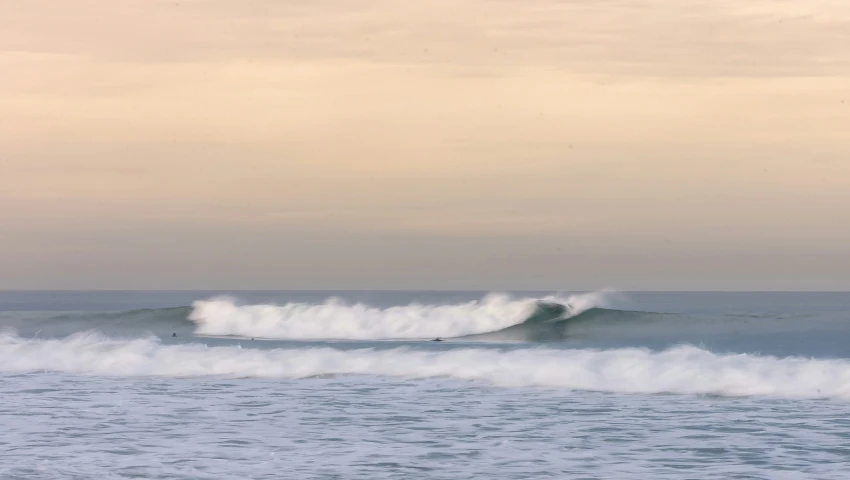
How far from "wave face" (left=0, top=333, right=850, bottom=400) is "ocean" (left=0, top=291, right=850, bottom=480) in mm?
60

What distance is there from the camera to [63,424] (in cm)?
1438

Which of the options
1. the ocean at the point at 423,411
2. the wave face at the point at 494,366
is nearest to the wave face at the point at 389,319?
the ocean at the point at 423,411

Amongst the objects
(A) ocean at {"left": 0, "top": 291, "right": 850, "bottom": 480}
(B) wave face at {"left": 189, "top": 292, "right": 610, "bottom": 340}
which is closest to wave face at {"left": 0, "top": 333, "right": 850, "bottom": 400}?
(A) ocean at {"left": 0, "top": 291, "right": 850, "bottom": 480}

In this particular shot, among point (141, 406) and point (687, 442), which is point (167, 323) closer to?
point (141, 406)

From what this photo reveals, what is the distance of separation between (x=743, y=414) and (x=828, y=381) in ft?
12.6

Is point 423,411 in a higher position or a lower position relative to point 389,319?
lower

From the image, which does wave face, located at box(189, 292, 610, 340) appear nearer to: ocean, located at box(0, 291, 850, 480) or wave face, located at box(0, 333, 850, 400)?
ocean, located at box(0, 291, 850, 480)

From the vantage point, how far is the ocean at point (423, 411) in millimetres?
11703

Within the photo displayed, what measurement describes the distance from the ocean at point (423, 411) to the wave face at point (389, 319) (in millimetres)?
6274

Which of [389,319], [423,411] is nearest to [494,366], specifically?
[423,411]

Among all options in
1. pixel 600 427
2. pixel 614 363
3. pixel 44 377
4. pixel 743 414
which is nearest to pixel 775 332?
pixel 614 363

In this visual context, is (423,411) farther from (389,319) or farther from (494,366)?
(389,319)

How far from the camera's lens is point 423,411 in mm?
15852

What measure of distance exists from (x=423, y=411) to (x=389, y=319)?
71.2ft
